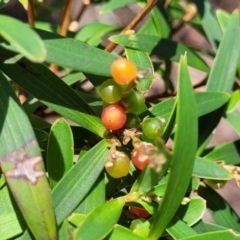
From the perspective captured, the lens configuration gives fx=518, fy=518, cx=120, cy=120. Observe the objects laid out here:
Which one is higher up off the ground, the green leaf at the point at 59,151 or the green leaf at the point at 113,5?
the green leaf at the point at 113,5

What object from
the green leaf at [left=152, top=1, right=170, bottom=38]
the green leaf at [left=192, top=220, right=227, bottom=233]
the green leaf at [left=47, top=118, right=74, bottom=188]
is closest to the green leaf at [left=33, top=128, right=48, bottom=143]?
the green leaf at [left=47, top=118, right=74, bottom=188]

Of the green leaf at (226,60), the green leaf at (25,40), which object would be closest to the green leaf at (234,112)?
the green leaf at (226,60)

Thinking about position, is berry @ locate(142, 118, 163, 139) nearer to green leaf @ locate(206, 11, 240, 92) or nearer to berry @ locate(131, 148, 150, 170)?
berry @ locate(131, 148, 150, 170)

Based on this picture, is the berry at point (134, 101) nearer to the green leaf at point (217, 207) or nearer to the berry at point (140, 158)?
the berry at point (140, 158)

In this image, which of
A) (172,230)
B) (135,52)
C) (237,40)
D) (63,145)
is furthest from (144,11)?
(172,230)

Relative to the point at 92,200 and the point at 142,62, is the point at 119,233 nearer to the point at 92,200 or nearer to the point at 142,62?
the point at 92,200

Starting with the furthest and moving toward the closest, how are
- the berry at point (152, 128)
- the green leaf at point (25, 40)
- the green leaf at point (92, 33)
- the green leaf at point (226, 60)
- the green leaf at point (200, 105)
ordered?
the green leaf at point (92, 33), the green leaf at point (226, 60), the green leaf at point (200, 105), the berry at point (152, 128), the green leaf at point (25, 40)
